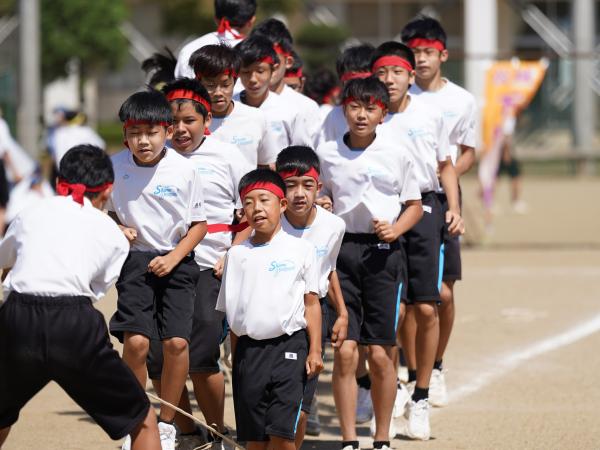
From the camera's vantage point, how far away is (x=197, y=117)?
675 cm

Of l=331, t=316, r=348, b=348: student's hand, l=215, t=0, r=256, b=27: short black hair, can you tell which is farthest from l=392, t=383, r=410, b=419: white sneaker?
l=215, t=0, r=256, b=27: short black hair

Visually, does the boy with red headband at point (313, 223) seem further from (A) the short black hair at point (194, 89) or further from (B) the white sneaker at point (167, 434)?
(B) the white sneaker at point (167, 434)

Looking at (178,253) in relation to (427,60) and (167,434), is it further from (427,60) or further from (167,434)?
(427,60)

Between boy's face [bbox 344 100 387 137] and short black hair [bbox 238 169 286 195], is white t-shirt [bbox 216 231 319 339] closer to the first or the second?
short black hair [bbox 238 169 286 195]

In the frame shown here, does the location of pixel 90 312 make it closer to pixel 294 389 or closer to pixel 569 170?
pixel 294 389

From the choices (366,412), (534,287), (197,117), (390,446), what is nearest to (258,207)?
(197,117)

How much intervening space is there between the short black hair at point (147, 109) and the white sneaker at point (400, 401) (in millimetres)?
2558

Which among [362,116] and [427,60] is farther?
[427,60]

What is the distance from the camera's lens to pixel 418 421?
24.5 ft

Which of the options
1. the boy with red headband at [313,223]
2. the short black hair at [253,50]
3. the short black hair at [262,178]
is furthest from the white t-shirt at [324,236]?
the short black hair at [253,50]

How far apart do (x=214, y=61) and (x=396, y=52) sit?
1.24 meters

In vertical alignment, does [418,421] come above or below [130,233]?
below

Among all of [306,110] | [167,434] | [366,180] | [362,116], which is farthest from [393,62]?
[167,434]

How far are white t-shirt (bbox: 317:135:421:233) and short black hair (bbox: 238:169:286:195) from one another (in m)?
0.83
